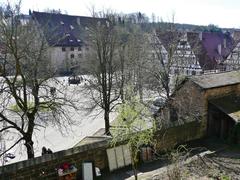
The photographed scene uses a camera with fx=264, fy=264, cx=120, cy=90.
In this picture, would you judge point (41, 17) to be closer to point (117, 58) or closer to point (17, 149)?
point (117, 58)

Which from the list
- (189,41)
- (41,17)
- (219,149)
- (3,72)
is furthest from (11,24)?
(41,17)

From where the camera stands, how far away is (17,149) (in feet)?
56.2

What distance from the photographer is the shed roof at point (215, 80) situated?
13.8 metres

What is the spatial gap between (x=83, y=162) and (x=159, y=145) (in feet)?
12.7

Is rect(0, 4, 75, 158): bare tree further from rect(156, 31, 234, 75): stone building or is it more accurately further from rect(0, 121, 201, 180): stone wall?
rect(156, 31, 234, 75): stone building

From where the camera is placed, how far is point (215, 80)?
Result: 14.6 metres

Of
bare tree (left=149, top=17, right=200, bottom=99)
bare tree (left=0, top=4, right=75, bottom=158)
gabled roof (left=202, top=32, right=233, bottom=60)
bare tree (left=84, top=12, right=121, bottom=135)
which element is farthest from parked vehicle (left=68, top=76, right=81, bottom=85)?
bare tree (left=0, top=4, right=75, bottom=158)

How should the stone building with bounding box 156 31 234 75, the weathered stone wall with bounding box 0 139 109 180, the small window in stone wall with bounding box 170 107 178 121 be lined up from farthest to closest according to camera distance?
the stone building with bounding box 156 31 234 75, the small window in stone wall with bounding box 170 107 178 121, the weathered stone wall with bounding box 0 139 109 180

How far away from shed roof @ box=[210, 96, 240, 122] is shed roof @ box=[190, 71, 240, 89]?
801mm

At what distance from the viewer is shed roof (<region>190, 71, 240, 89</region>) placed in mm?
13828

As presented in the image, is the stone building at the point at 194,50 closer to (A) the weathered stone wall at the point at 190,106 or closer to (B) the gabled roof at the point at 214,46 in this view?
(B) the gabled roof at the point at 214,46

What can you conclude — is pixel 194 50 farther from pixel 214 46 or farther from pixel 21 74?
pixel 21 74

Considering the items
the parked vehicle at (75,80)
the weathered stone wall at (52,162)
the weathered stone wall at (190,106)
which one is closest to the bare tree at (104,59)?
the weathered stone wall at (190,106)

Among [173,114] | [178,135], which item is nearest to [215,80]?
[173,114]
